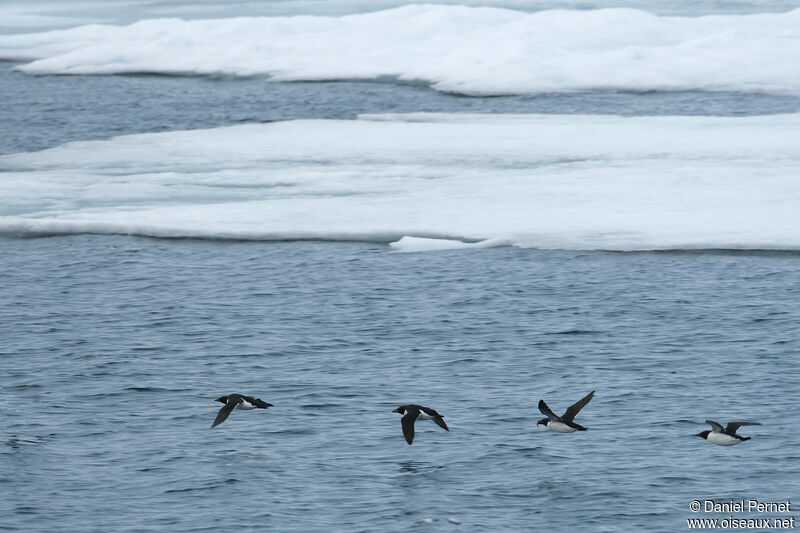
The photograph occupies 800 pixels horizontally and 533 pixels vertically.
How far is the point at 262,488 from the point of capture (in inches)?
429

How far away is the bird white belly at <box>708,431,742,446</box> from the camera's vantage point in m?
11.2

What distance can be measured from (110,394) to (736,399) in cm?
627

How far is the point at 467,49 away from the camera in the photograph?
121ft

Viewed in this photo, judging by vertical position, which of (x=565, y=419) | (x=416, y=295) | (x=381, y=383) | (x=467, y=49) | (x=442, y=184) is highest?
(x=467, y=49)

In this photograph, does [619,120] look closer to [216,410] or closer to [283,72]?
[283,72]

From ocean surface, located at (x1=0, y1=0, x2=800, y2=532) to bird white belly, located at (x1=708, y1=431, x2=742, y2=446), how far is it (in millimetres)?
227

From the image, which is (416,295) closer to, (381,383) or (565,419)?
(381,383)

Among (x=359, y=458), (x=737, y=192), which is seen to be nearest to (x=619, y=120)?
(x=737, y=192)

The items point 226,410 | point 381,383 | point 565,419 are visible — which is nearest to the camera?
point 565,419

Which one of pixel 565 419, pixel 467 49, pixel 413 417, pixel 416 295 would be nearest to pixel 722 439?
pixel 565 419

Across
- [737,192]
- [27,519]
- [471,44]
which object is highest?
[471,44]

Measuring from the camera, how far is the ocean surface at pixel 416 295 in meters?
11.0

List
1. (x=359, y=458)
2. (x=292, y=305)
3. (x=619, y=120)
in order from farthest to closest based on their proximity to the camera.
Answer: (x=619, y=120) → (x=292, y=305) → (x=359, y=458)

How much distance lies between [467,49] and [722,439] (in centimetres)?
2673
